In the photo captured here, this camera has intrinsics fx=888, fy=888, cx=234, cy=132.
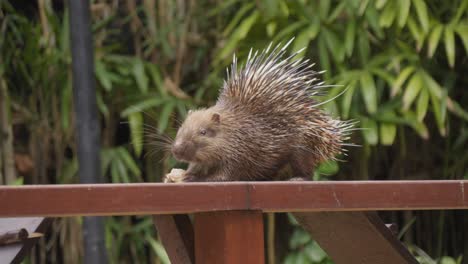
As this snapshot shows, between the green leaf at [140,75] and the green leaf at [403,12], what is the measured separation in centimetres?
92

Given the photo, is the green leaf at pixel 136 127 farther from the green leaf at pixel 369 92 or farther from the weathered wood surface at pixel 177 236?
the weathered wood surface at pixel 177 236

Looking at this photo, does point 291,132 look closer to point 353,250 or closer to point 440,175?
point 353,250

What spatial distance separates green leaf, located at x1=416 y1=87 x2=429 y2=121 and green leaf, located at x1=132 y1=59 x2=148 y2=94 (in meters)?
0.96

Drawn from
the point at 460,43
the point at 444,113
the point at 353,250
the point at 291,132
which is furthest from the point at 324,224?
the point at 460,43

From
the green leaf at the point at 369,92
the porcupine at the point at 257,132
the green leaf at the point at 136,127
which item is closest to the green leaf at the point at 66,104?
the green leaf at the point at 136,127

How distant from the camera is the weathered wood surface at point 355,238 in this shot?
5.42ft

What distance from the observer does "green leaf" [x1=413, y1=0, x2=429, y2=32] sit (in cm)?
297

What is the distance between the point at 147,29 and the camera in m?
3.50

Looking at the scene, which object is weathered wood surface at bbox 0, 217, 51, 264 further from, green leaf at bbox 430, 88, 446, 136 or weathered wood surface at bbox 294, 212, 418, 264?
green leaf at bbox 430, 88, 446, 136

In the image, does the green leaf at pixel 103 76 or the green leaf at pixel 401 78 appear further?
the green leaf at pixel 103 76

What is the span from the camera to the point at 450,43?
296 centimetres

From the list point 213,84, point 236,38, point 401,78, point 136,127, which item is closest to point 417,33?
point 401,78

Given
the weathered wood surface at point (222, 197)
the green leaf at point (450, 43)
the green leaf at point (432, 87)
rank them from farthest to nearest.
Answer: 1. the green leaf at point (432, 87)
2. the green leaf at point (450, 43)
3. the weathered wood surface at point (222, 197)

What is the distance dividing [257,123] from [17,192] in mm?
642
